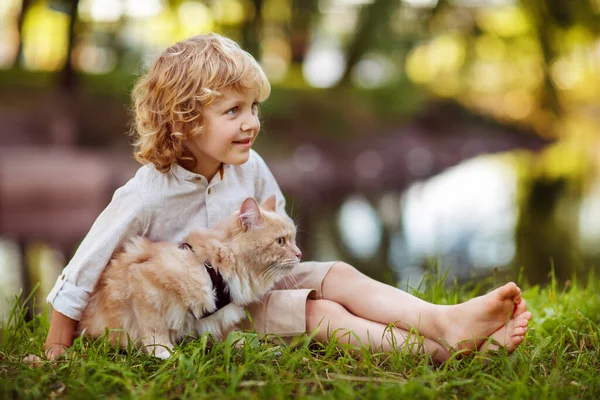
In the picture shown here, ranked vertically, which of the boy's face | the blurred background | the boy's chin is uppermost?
the boy's face

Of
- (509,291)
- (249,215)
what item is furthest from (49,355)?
(509,291)

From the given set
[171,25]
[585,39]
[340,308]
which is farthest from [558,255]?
[585,39]

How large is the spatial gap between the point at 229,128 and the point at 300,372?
107 cm

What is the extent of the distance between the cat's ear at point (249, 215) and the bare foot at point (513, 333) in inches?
40.4

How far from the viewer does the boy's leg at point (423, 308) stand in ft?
8.36

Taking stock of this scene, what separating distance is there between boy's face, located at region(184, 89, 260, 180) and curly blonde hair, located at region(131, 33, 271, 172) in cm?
4

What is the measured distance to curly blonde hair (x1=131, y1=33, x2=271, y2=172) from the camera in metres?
2.82

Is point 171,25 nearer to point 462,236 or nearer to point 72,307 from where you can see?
point 462,236

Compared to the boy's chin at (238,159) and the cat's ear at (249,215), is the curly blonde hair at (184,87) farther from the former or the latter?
the cat's ear at (249,215)

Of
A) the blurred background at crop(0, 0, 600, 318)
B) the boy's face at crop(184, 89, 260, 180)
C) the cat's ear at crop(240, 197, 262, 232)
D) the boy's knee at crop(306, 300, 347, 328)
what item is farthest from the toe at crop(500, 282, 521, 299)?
the boy's face at crop(184, 89, 260, 180)

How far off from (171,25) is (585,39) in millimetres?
14687

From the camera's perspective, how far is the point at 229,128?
112 inches

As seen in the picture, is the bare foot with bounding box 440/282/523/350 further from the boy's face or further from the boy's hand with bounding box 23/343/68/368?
the boy's hand with bounding box 23/343/68/368

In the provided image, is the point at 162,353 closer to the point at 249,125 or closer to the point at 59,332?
the point at 59,332
